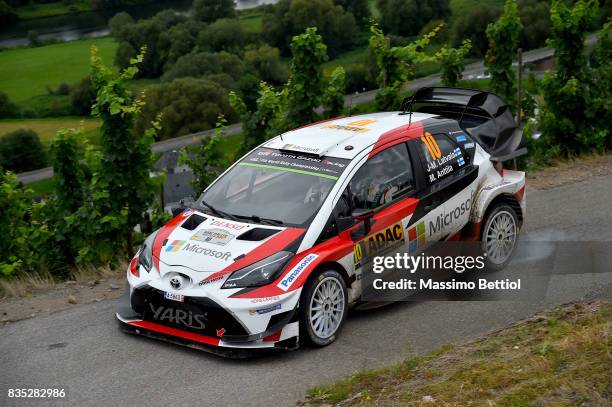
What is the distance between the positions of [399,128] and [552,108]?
7.89 metres

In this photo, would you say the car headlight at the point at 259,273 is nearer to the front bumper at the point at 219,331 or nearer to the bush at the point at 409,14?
the front bumper at the point at 219,331

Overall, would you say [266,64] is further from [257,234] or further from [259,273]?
[259,273]

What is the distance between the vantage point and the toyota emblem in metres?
7.28

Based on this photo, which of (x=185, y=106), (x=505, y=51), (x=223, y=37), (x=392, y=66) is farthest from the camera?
(x=223, y=37)

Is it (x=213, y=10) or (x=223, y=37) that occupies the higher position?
(x=213, y=10)

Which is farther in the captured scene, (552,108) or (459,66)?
(552,108)

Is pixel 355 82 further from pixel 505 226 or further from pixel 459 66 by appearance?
pixel 505 226

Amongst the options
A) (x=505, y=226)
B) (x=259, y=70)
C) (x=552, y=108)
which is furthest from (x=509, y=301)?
(x=259, y=70)

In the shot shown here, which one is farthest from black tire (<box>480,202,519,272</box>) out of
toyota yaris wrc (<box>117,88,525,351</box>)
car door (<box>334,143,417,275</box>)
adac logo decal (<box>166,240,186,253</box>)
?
adac logo decal (<box>166,240,186,253</box>)

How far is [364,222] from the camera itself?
311 inches

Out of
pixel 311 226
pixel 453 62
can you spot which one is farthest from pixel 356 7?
pixel 311 226

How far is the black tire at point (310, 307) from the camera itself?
7241 millimetres

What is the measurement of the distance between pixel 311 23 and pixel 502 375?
76796 mm

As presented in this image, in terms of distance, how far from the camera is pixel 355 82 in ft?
179
